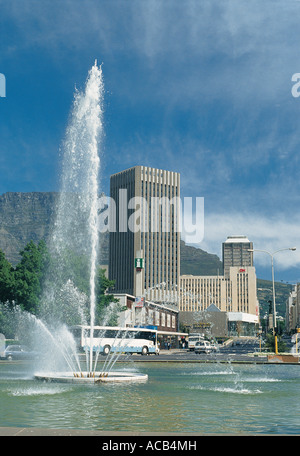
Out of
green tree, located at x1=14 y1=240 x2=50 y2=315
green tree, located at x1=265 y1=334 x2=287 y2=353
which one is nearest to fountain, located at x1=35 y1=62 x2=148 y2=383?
green tree, located at x1=14 y1=240 x2=50 y2=315

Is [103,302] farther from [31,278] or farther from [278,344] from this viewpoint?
[278,344]

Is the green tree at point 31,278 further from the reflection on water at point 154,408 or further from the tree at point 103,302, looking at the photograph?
the reflection on water at point 154,408

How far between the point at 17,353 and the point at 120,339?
15481mm

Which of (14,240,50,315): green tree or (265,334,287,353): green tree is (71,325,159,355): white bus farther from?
(265,334,287,353): green tree

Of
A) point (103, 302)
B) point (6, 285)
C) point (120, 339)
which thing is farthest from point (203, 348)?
point (6, 285)

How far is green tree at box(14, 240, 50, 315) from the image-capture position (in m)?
55.0

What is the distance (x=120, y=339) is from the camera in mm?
62969

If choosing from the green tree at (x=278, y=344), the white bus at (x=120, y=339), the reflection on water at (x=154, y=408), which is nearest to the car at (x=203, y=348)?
the white bus at (x=120, y=339)

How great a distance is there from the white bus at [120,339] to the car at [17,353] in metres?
5.31

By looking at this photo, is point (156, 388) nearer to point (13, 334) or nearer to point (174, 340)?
point (13, 334)

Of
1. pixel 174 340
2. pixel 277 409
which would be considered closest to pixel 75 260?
pixel 174 340

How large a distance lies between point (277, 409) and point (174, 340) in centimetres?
8633
